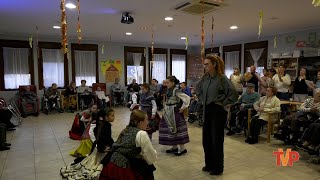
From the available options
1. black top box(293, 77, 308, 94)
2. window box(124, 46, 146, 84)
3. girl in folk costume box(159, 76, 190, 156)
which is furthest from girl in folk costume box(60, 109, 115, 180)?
window box(124, 46, 146, 84)

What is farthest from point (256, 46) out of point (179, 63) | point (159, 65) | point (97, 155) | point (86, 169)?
point (86, 169)

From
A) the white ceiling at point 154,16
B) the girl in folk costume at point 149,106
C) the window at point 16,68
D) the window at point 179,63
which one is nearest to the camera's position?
the girl in folk costume at point 149,106

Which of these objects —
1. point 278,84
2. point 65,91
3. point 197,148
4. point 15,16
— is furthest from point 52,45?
point 278,84

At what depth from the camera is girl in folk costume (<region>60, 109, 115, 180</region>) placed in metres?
2.63

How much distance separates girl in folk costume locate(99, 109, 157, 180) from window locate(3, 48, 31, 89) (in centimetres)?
722

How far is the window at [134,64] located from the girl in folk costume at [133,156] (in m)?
7.68

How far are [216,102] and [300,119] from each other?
1.86m

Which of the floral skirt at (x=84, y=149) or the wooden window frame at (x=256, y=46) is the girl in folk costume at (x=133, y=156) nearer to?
the floral skirt at (x=84, y=149)

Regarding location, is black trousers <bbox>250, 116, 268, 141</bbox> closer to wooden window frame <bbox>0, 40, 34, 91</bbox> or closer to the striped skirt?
the striped skirt

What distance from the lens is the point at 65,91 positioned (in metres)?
7.88

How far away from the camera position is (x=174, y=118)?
346 centimetres

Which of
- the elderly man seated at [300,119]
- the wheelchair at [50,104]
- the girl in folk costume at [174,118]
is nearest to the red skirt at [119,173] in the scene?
the girl in folk costume at [174,118]

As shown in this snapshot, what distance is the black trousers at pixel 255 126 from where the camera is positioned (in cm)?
429

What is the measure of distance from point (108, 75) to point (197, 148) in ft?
19.8
